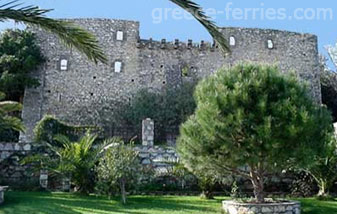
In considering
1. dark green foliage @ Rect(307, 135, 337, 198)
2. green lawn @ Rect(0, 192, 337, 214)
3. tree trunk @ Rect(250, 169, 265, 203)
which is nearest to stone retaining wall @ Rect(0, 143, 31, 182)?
green lawn @ Rect(0, 192, 337, 214)

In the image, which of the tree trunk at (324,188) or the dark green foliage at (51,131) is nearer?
the tree trunk at (324,188)

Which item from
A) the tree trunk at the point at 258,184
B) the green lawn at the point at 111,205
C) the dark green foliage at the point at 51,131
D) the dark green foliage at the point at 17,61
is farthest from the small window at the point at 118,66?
the tree trunk at the point at 258,184

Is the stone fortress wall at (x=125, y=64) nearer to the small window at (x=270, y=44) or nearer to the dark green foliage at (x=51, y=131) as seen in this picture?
the small window at (x=270, y=44)

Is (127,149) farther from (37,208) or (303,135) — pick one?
(303,135)

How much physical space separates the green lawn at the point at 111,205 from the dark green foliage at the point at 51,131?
415cm

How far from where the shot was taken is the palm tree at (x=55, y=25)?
510 cm

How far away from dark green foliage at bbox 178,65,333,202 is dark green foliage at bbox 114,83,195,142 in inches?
653

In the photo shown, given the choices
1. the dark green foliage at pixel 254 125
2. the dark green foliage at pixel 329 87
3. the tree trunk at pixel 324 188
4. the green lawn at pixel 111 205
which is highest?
the dark green foliage at pixel 329 87

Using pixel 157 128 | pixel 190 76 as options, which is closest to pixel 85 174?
pixel 157 128

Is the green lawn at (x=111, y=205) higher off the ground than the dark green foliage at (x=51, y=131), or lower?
lower

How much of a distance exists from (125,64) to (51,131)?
45.9 ft

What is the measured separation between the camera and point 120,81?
2862cm

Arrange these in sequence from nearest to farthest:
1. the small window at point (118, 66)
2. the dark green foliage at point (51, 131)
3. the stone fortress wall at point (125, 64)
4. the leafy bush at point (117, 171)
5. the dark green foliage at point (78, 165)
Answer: the leafy bush at point (117, 171) → the dark green foliage at point (78, 165) → the dark green foliage at point (51, 131) → the stone fortress wall at point (125, 64) → the small window at point (118, 66)

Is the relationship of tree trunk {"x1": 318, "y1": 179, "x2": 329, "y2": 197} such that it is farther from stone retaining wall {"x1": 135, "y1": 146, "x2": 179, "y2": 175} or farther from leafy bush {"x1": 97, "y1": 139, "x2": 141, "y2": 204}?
leafy bush {"x1": 97, "y1": 139, "x2": 141, "y2": 204}
